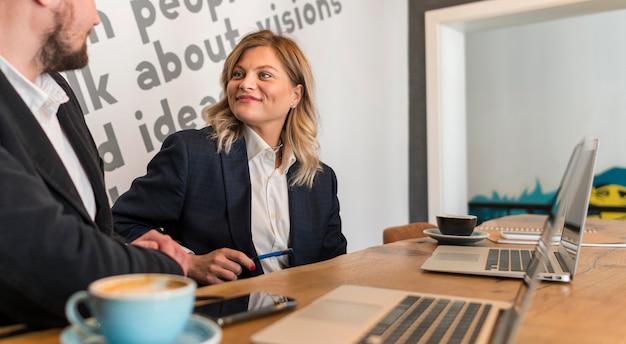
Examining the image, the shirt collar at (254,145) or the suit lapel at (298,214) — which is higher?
the shirt collar at (254,145)

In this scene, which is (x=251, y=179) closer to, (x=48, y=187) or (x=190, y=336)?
(x=48, y=187)

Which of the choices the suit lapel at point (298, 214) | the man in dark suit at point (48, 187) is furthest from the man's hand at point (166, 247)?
the suit lapel at point (298, 214)

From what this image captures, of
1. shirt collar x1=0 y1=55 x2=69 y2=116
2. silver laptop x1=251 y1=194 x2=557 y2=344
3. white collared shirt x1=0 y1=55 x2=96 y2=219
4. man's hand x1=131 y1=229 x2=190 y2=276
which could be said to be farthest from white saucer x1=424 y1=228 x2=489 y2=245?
shirt collar x1=0 y1=55 x2=69 y2=116

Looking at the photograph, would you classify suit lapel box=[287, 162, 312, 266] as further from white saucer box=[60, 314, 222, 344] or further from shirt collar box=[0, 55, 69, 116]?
white saucer box=[60, 314, 222, 344]

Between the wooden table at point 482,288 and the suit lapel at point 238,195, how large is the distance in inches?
16.0

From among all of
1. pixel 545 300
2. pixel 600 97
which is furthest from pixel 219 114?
pixel 600 97

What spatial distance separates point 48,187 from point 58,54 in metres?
0.34

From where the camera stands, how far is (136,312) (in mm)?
526

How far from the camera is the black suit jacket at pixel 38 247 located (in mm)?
707

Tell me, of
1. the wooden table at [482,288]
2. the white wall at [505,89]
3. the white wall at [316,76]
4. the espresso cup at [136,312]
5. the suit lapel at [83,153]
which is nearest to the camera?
the espresso cup at [136,312]

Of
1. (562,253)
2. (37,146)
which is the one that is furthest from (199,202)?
(562,253)

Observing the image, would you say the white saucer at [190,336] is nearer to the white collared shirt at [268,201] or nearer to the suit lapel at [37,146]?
the suit lapel at [37,146]

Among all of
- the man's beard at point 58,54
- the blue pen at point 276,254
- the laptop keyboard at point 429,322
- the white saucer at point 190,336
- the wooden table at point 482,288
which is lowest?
the blue pen at point 276,254

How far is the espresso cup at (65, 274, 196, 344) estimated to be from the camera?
0.52 m
